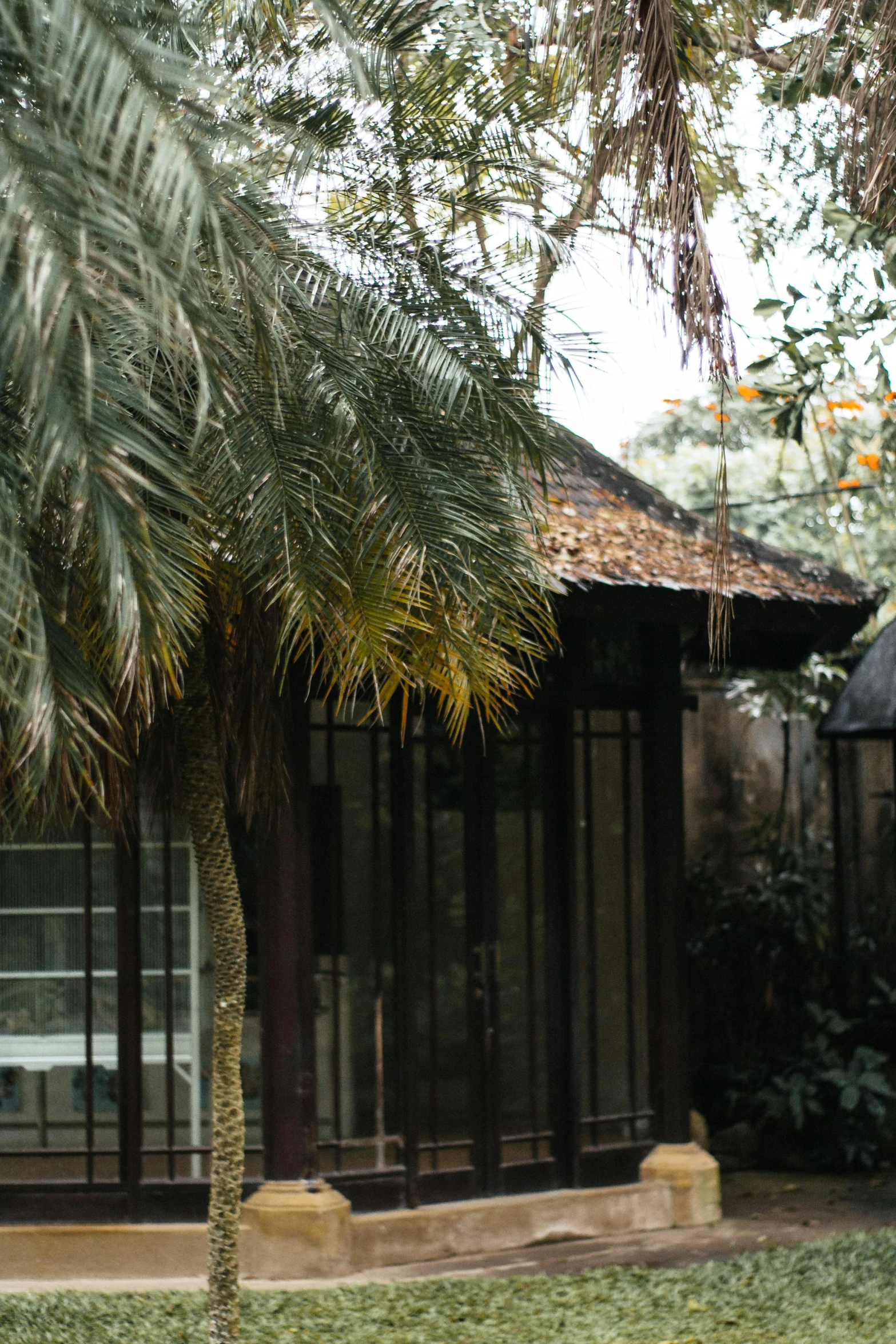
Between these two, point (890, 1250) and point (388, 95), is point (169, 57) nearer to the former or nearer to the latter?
point (388, 95)

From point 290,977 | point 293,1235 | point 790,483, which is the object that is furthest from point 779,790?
point 790,483

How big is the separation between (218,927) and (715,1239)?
4.06 metres

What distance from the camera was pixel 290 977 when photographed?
7461 mm

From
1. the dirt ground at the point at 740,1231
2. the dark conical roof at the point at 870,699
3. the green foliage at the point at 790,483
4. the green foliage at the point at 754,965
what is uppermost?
the green foliage at the point at 790,483

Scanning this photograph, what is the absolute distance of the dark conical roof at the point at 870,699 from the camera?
10.5m

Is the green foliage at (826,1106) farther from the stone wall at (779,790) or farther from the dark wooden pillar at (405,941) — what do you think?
the dark wooden pillar at (405,941)

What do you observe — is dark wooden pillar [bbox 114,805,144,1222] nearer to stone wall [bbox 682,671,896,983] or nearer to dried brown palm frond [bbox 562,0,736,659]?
dried brown palm frond [bbox 562,0,736,659]

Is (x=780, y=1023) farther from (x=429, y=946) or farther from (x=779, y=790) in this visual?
(x=429, y=946)

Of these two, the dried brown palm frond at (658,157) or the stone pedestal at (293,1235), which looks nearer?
the dried brown palm frond at (658,157)

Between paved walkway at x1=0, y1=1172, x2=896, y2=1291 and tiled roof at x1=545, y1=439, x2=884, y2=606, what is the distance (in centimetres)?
349

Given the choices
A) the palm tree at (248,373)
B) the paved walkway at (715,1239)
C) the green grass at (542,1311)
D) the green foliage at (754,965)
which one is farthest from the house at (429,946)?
the green foliage at (754,965)

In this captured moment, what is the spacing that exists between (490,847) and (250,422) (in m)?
4.16

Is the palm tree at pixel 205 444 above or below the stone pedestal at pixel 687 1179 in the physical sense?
above

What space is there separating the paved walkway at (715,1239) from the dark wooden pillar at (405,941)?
57cm
